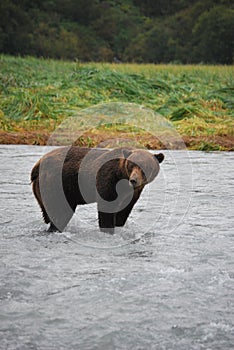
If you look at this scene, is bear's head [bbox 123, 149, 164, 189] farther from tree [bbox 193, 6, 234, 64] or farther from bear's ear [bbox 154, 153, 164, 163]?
tree [bbox 193, 6, 234, 64]

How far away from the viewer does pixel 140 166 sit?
330 cm

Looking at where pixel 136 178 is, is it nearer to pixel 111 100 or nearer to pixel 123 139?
pixel 123 139

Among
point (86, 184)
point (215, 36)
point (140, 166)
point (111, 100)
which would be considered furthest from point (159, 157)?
point (215, 36)

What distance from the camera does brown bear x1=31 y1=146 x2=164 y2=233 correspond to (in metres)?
3.54

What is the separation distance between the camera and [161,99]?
13508 millimetres

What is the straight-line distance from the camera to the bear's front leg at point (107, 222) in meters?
3.69

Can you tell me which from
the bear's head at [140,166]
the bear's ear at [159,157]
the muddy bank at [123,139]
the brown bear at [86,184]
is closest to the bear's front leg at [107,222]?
the brown bear at [86,184]

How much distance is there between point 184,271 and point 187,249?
0.45 m

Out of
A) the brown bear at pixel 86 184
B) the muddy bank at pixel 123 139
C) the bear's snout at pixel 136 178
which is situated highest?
the bear's snout at pixel 136 178

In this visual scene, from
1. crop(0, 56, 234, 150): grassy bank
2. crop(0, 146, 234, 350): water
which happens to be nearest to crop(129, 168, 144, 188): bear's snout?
crop(0, 146, 234, 350): water

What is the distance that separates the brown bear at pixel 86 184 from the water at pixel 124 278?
5.7 inches

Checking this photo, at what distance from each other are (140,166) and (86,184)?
0.51 m

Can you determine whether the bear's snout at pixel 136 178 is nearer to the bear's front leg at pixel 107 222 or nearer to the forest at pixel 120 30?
the bear's front leg at pixel 107 222

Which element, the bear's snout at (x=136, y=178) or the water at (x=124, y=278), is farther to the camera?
the bear's snout at (x=136, y=178)
